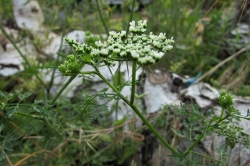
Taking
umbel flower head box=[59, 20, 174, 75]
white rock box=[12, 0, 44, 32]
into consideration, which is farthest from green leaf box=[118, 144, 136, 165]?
white rock box=[12, 0, 44, 32]

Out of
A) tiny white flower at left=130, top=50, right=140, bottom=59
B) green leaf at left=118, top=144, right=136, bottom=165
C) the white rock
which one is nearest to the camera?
tiny white flower at left=130, top=50, right=140, bottom=59

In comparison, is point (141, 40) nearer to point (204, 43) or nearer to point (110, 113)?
point (110, 113)

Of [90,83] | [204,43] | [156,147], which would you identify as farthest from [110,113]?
[204,43]

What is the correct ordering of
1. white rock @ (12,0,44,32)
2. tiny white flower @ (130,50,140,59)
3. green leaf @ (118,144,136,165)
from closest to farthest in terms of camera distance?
1. tiny white flower @ (130,50,140,59)
2. green leaf @ (118,144,136,165)
3. white rock @ (12,0,44,32)

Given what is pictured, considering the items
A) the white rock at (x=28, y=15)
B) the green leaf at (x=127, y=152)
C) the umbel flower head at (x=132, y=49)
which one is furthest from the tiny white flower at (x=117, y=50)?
the white rock at (x=28, y=15)

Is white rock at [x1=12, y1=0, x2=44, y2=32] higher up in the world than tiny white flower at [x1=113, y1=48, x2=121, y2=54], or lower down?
higher up

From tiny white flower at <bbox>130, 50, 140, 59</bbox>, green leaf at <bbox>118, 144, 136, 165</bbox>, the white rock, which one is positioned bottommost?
green leaf at <bbox>118, 144, 136, 165</bbox>

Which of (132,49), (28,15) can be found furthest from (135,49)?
(28,15)

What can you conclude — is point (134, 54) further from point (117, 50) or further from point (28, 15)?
point (28, 15)

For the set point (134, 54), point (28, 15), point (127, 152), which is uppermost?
point (28, 15)

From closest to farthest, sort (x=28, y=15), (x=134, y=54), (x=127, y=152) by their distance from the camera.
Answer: (x=134, y=54)
(x=127, y=152)
(x=28, y=15)

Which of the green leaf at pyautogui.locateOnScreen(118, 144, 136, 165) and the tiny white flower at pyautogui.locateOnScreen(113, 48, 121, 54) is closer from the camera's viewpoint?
the tiny white flower at pyautogui.locateOnScreen(113, 48, 121, 54)

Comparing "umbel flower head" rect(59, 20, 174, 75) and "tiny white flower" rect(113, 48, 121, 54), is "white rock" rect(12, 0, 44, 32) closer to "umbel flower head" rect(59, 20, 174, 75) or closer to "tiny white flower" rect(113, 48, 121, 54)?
"umbel flower head" rect(59, 20, 174, 75)
